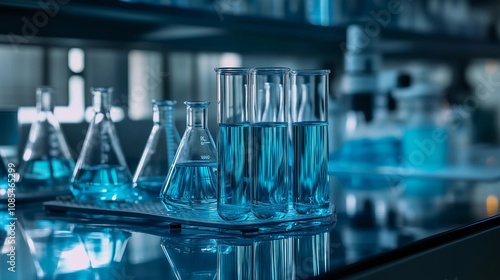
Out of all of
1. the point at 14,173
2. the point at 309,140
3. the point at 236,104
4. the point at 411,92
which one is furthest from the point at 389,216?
the point at 411,92

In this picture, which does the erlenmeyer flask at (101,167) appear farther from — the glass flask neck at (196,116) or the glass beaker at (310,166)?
the glass beaker at (310,166)

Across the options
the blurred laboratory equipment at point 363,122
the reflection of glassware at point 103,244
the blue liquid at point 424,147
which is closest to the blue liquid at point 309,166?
the reflection of glassware at point 103,244

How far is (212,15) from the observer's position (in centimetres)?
164

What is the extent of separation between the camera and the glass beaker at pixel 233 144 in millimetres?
1010

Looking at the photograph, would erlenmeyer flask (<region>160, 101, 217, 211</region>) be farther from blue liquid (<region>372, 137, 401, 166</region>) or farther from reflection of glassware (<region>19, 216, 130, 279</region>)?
blue liquid (<region>372, 137, 401, 166</region>)

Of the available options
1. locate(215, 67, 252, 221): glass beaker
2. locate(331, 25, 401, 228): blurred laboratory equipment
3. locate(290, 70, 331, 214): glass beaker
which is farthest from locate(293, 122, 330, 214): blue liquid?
locate(331, 25, 401, 228): blurred laboratory equipment

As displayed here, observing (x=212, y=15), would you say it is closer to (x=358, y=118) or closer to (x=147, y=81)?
(x=147, y=81)

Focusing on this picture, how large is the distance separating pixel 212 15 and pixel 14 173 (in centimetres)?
61

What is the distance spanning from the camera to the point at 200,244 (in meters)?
0.97

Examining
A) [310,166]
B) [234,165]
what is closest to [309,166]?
[310,166]

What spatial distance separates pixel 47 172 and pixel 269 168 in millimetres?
655

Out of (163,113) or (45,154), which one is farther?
(45,154)

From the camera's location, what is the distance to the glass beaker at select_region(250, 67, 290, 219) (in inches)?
40.0

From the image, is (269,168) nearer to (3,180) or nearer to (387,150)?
(3,180)
